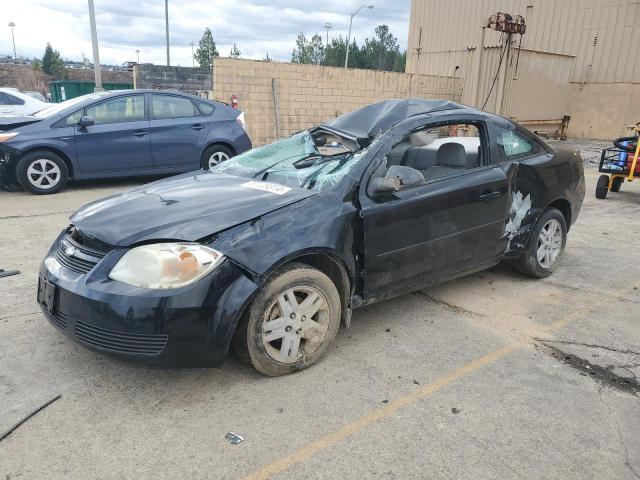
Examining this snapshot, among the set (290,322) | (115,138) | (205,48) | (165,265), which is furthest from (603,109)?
(205,48)

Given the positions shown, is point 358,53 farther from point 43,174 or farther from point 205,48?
point 43,174

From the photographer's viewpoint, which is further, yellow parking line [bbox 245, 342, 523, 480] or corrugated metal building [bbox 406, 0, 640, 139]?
corrugated metal building [bbox 406, 0, 640, 139]

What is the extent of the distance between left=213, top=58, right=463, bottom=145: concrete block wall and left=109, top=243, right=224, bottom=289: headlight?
10.7 meters

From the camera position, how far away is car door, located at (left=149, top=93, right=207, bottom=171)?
8414mm

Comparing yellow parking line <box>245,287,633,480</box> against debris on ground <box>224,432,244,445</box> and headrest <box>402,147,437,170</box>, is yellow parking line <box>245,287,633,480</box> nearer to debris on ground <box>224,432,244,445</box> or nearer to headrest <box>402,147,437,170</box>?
debris on ground <box>224,432,244,445</box>

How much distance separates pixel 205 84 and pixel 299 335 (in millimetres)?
19567

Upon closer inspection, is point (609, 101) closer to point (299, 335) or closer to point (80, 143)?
point (80, 143)

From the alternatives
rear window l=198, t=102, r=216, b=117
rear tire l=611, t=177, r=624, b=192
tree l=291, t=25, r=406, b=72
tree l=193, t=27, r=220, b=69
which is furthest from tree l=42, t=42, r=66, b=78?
rear tire l=611, t=177, r=624, b=192

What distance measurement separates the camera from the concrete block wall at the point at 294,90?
42.3ft

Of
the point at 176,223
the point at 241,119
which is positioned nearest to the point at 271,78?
the point at 241,119

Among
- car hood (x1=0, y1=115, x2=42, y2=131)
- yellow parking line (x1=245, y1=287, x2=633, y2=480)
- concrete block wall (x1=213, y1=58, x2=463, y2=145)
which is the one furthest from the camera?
concrete block wall (x1=213, y1=58, x2=463, y2=145)

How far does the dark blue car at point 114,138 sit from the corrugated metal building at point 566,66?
34.7ft

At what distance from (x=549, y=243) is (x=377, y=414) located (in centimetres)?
288

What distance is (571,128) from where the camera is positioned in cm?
1962
